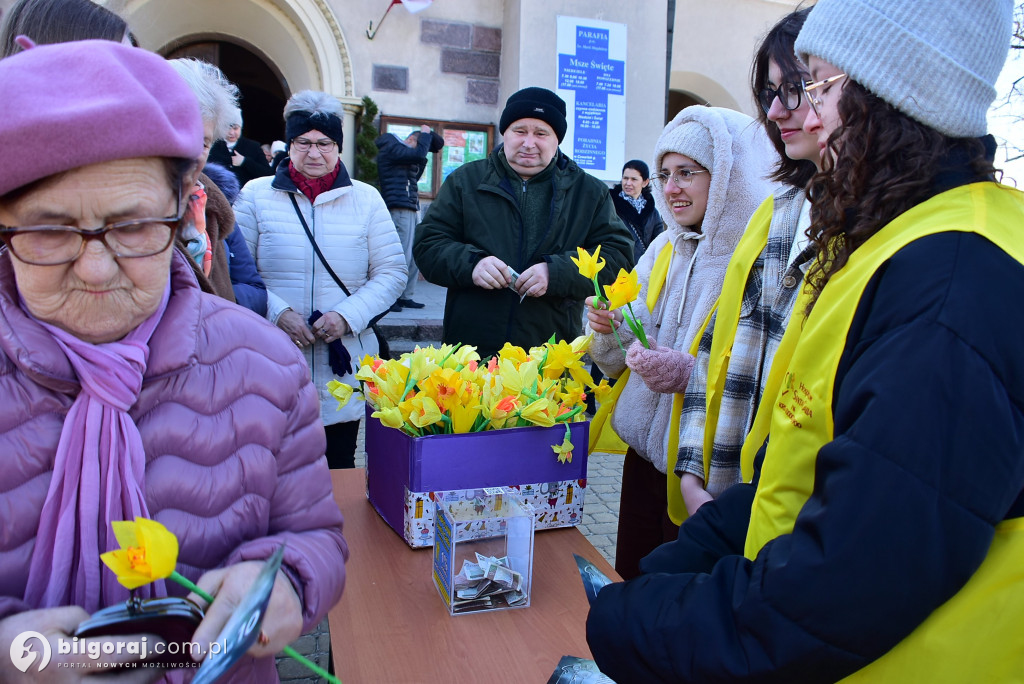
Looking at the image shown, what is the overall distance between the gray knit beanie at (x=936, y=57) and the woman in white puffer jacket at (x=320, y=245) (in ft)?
7.48

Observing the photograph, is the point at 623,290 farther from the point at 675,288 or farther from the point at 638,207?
the point at 638,207

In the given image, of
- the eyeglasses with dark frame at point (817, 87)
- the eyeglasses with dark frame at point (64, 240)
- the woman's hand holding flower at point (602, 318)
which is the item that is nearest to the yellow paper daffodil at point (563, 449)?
the woman's hand holding flower at point (602, 318)

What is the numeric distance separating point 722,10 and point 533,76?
3.84 m

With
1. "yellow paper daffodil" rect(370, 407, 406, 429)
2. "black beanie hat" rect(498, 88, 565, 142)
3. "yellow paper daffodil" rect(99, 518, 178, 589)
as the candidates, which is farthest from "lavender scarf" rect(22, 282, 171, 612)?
"black beanie hat" rect(498, 88, 565, 142)

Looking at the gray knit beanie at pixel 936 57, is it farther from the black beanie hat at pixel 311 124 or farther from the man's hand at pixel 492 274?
the black beanie hat at pixel 311 124

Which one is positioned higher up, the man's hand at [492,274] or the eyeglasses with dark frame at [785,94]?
the eyeglasses with dark frame at [785,94]

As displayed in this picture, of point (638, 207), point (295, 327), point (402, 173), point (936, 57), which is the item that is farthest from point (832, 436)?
point (402, 173)

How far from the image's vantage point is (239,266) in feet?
8.37

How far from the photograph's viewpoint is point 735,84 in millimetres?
9938

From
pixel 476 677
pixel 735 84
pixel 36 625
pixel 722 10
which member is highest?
pixel 722 10

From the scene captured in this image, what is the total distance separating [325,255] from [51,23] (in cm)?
140

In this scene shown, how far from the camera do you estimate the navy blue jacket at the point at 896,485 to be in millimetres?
747

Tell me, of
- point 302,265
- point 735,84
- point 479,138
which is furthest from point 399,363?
point 735,84

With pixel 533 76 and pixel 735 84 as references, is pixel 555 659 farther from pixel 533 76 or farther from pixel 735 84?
pixel 735 84
